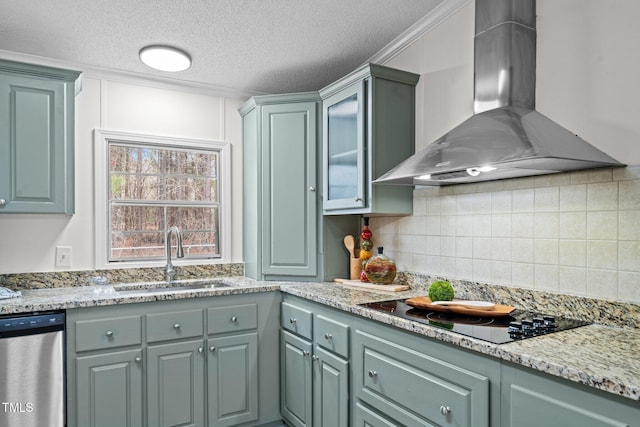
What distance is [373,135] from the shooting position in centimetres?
247

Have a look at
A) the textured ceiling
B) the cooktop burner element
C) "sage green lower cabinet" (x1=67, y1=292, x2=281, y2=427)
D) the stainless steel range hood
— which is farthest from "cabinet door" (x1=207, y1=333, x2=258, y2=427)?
the textured ceiling

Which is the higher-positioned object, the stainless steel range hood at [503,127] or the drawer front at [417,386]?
the stainless steel range hood at [503,127]

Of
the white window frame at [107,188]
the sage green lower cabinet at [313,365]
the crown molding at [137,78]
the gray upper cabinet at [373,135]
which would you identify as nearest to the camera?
the sage green lower cabinet at [313,365]

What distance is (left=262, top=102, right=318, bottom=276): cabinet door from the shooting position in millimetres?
2928

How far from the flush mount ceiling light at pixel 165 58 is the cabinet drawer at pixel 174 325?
61.7 inches

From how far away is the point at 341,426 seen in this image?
6.89ft

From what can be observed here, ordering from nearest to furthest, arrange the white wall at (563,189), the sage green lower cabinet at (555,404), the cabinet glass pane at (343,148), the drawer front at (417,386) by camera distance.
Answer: the sage green lower cabinet at (555,404) → the drawer front at (417,386) → the white wall at (563,189) → the cabinet glass pane at (343,148)

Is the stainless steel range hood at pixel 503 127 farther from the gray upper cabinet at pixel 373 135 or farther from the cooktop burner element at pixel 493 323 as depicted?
the cooktop burner element at pixel 493 323

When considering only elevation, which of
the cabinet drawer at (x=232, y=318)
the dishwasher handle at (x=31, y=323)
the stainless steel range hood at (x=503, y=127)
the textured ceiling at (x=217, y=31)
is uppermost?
the textured ceiling at (x=217, y=31)

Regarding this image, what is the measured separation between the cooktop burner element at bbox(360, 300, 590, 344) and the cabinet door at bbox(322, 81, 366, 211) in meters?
0.85

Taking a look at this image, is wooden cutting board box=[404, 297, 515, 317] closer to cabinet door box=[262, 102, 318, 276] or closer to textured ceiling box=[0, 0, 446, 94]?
cabinet door box=[262, 102, 318, 276]

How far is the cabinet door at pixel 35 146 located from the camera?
231 centimetres

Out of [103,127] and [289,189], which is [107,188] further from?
[289,189]

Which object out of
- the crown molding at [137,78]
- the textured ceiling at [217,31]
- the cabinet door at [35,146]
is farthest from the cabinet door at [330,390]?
the crown molding at [137,78]
